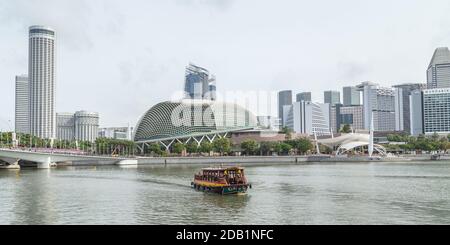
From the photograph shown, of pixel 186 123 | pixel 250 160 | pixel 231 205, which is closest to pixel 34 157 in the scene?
pixel 250 160

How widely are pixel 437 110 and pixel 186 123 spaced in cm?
9793

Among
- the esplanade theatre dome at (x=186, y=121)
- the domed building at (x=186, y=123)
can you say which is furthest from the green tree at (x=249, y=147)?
the esplanade theatre dome at (x=186, y=121)

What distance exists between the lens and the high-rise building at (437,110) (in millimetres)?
181375

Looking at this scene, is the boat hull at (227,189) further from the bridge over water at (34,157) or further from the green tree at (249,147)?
the green tree at (249,147)

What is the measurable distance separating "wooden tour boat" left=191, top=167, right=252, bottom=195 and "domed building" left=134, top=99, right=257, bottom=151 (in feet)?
318

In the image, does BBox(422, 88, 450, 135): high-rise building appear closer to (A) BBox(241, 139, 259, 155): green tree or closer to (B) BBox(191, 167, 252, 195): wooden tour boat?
(A) BBox(241, 139, 259, 155): green tree

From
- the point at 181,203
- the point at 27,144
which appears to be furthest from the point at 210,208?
the point at 27,144

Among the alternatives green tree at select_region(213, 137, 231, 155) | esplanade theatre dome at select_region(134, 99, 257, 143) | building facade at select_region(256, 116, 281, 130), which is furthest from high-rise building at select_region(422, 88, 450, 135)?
green tree at select_region(213, 137, 231, 155)

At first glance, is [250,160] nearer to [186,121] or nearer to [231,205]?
[186,121]

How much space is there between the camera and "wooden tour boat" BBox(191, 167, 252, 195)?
33000 millimetres

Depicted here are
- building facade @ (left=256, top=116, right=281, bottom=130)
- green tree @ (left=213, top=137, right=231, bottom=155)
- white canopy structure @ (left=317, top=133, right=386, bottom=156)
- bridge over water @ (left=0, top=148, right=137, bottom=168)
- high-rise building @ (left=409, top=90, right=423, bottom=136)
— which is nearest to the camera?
bridge over water @ (left=0, top=148, right=137, bottom=168)

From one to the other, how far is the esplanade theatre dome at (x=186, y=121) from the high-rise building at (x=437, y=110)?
75063 mm

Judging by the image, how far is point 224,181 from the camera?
34344 millimetres
